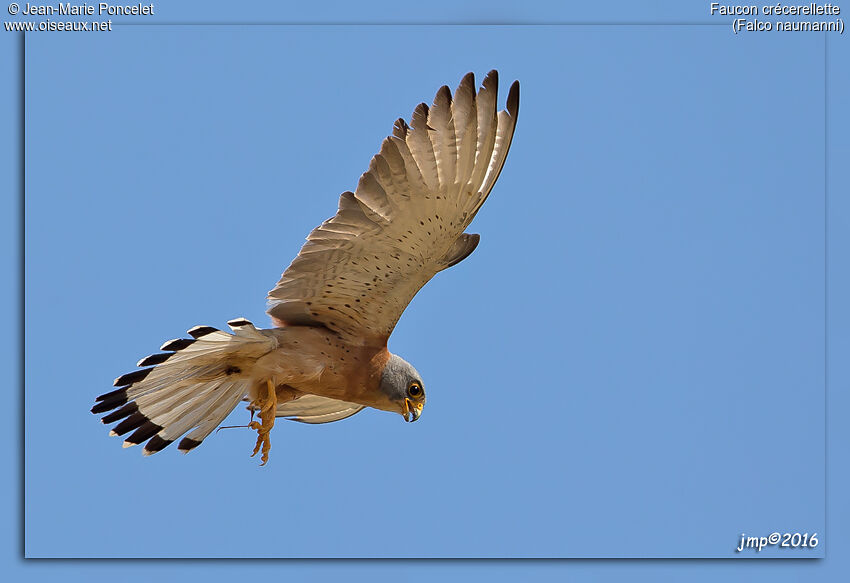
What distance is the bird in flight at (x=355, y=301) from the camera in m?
6.91

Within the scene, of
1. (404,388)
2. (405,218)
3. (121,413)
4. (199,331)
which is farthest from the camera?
(404,388)

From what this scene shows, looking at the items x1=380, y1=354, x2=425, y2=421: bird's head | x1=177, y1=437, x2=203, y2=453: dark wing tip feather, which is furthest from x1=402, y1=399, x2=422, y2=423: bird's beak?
x1=177, y1=437, x2=203, y2=453: dark wing tip feather

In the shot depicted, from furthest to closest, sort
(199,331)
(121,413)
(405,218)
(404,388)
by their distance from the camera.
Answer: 1. (404,388)
2. (121,413)
3. (405,218)
4. (199,331)

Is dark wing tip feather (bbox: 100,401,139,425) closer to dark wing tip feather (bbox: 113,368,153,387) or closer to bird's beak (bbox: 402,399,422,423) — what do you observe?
dark wing tip feather (bbox: 113,368,153,387)

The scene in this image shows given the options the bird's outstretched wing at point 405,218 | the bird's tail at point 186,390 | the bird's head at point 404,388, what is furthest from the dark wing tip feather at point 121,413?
the bird's head at point 404,388

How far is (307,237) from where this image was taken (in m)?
7.13

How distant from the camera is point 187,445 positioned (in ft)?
24.9

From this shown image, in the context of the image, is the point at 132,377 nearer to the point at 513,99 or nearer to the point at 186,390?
the point at 186,390

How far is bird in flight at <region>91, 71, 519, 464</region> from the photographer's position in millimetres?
6914

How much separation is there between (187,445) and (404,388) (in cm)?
132

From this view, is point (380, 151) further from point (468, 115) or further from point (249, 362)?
point (249, 362)

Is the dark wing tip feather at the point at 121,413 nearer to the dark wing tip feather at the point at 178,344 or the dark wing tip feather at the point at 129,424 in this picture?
the dark wing tip feather at the point at 129,424

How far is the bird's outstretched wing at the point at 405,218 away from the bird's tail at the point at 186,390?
0.42 m

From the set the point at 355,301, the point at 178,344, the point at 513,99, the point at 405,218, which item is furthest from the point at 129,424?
the point at 513,99
